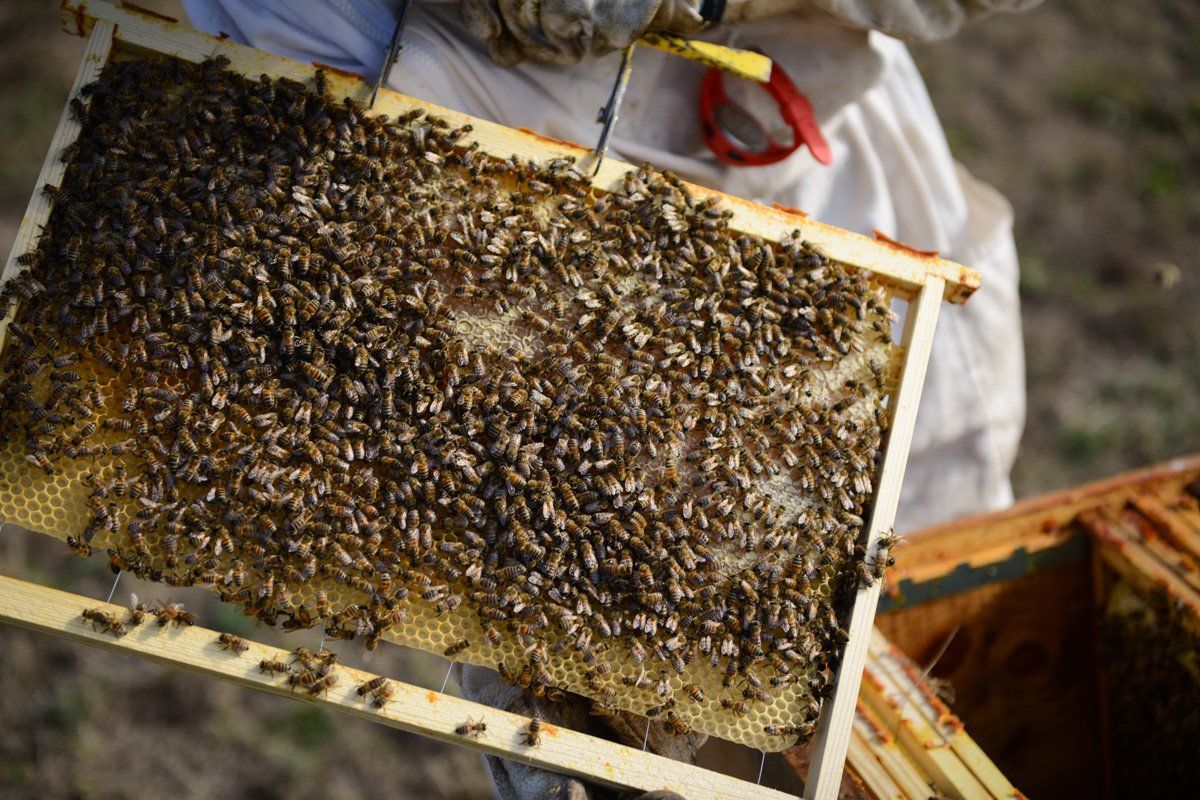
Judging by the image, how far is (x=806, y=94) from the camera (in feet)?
12.0

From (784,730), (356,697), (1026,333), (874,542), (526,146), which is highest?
(1026,333)

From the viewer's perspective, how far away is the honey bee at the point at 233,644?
2486 millimetres

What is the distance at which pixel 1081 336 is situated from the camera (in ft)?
22.5

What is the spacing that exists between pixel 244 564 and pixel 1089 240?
7046mm

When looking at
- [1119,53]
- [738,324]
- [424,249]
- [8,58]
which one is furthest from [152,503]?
[1119,53]

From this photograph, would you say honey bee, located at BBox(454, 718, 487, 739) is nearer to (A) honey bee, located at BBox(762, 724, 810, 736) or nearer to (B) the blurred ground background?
(A) honey bee, located at BBox(762, 724, 810, 736)

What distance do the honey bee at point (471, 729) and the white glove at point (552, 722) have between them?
0.29 meters

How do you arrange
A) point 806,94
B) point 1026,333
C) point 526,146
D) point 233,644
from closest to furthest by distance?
point 233,644 → point 526,146 → point 806,94 → point 1026,333

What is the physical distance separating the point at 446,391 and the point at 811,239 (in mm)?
1337

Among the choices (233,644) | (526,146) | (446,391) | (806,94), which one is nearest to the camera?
(233,644)

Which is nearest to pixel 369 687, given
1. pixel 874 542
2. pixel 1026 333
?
pixel 874 542

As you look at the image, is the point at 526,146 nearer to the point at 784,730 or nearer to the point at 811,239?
the point at 811,239

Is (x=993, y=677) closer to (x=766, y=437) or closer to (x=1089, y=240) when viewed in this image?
(x=766, y=437)

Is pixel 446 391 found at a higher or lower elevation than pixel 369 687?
higher
